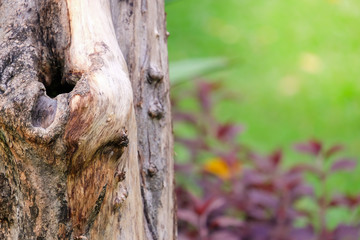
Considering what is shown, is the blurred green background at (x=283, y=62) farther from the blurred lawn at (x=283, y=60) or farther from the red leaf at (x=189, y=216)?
the red leaf at (x=189, y=216)

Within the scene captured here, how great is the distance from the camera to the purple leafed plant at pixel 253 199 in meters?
2.07

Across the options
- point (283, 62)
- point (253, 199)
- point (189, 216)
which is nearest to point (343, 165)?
point (253, 199)

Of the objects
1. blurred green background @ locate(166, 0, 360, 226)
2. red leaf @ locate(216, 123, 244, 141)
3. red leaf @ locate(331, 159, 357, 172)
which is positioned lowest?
red leaf @ locate(331, 159, 357, 172)

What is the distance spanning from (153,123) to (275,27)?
5154 millimetres

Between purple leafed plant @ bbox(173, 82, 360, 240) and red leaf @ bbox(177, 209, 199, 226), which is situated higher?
purple leafed plant @ bbox(173, 82, 360, 240)

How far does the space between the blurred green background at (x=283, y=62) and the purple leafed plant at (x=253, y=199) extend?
1.52 metres

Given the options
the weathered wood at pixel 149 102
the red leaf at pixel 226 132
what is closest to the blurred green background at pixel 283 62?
the red leaf at pixel 226 132

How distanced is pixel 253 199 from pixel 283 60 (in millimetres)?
3629

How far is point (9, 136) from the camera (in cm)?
100

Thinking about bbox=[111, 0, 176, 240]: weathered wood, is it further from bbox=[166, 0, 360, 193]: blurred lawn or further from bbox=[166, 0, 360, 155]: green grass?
bbox=[166, 0, 360, 155]: green grass

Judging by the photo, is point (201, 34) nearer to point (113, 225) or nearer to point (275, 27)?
point (275, 27)

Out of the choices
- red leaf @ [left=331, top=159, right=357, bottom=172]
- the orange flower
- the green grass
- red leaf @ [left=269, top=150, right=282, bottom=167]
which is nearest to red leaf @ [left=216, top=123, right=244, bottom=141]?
the orange flower

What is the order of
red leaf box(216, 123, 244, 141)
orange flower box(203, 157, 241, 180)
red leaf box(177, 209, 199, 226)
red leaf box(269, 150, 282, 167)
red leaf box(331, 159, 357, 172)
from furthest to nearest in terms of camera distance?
red leaf box(216, 123, 244, 141), orange flower box(203, 157, 241, 180), red leaf box(269, 150, 282, 167), red leaf box(331, 159, 357, 172), red leaf box(177, 209, 199, 226)

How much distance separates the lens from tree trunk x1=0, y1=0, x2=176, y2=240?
98 centimetres
